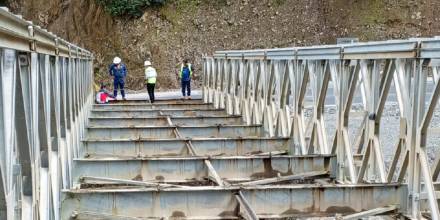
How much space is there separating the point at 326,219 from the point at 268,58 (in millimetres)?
6516

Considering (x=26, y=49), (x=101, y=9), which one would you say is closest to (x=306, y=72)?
(x=26, y=49)

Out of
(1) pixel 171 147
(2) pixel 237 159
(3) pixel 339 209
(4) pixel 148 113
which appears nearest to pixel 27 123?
(3) pixel 339 209

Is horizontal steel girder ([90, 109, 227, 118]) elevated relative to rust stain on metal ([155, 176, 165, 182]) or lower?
elevated

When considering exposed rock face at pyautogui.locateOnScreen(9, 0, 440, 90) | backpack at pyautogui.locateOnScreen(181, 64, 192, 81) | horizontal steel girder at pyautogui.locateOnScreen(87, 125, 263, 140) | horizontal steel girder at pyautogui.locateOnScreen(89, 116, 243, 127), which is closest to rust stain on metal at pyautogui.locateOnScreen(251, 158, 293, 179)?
horizontal steel girder at pyautogui.locateOnScreen(87, 125, 263, 140)

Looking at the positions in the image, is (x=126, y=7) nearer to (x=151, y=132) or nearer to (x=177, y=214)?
(x=151, y=132)

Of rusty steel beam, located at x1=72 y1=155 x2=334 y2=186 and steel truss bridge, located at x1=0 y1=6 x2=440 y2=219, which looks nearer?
steel truss bridge, located at x1=0 y1=6 x2=440 y2=219

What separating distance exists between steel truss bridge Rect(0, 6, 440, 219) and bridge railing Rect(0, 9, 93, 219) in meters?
0.01

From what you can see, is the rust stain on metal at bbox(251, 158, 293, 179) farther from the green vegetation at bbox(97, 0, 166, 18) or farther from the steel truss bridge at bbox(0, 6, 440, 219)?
the green vegetation at bbox(97, 0, 166, 18)

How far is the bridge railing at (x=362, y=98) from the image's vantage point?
6.93m

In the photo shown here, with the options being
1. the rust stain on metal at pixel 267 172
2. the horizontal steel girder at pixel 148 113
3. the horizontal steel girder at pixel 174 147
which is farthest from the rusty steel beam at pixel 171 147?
the horizontal steel girder at pixel 148 113

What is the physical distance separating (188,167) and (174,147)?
6.43 ft

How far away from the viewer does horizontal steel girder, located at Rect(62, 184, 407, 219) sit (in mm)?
6930

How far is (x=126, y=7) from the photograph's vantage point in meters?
37.5

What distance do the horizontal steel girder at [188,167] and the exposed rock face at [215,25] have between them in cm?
2674
